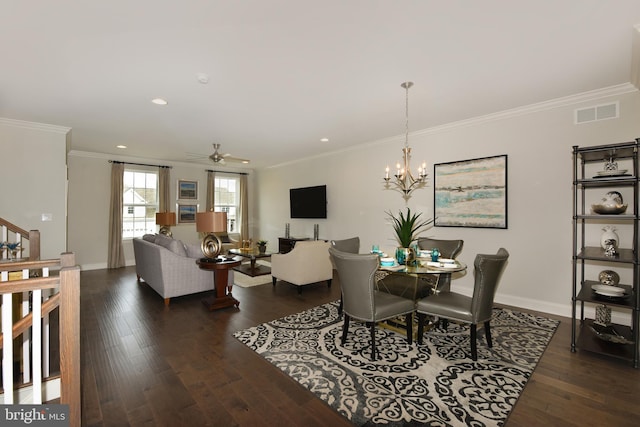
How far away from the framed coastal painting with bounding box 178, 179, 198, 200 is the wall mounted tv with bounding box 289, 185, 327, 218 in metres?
2.86

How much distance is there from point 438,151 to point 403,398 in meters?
3.91

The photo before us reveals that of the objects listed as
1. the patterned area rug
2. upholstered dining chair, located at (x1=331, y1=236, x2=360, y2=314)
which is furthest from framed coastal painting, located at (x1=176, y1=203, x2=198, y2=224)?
the patterned area rug

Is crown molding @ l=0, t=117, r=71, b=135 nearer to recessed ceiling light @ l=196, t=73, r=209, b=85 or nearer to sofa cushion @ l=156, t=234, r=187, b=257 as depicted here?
sofa cushion @ l=156, t=234, r=187, b=257

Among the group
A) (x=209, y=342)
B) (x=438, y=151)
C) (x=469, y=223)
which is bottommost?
(x=209, y=342)

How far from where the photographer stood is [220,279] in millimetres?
4125

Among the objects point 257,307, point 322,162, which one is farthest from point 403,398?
point 322,162

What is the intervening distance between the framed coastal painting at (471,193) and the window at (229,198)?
6.44m

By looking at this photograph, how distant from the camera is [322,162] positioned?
708 centimetres

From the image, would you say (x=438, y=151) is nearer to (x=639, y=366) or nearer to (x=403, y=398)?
(x=639, y=366)

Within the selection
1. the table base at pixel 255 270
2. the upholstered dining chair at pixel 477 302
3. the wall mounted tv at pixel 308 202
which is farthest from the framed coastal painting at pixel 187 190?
the upholstered dining chair at pixel 477 302

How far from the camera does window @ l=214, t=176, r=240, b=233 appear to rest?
8.91 meters

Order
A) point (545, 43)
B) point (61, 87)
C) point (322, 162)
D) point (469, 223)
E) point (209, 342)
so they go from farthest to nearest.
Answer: point (322, 162) < point (469, 223) < point (61, 87) < point (209, 342) < point (545, 43)

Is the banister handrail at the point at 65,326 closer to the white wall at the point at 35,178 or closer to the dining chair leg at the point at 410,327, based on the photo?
the dining chair leg at the point at 410,327

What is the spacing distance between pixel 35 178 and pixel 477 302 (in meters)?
6.55
